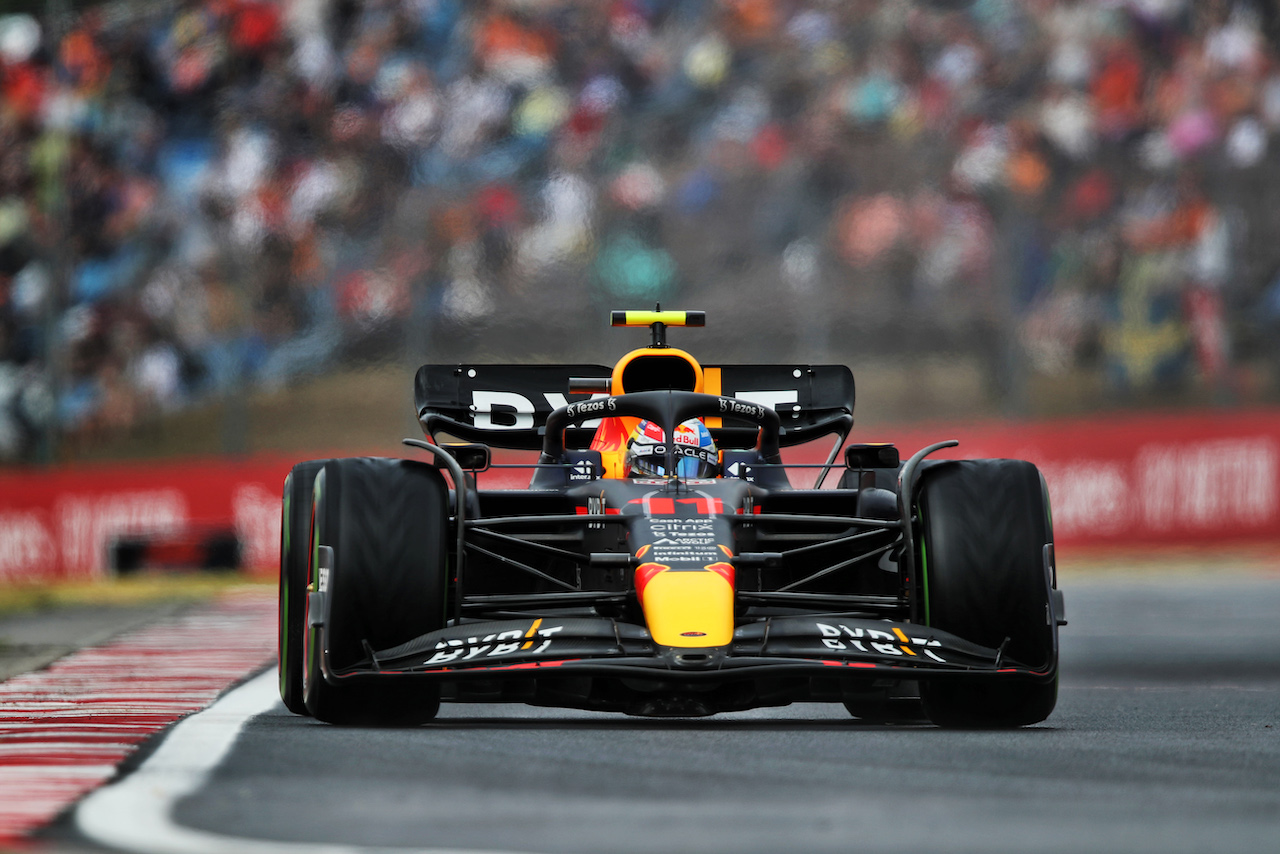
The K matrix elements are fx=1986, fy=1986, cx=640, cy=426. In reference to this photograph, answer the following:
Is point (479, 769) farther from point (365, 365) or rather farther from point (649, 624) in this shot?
point (365, 365)

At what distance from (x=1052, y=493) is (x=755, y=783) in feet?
54.8

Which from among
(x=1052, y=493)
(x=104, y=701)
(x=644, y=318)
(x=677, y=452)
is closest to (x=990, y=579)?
(x=677, y=452)

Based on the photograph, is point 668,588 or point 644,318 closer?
point 668,588

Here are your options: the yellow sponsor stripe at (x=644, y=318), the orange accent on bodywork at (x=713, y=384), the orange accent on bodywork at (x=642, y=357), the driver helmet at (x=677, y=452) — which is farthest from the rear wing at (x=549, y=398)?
the driver helmet at (x=677, y=452)

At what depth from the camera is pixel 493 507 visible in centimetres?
716

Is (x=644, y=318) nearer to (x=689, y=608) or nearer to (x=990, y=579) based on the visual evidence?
(x=990, y=579)

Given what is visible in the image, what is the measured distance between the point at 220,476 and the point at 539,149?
719 centimetres

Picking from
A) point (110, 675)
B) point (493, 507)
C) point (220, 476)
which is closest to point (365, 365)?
point (220, 476)

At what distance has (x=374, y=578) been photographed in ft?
20.4

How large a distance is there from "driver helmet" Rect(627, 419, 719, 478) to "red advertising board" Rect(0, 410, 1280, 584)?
1281cm

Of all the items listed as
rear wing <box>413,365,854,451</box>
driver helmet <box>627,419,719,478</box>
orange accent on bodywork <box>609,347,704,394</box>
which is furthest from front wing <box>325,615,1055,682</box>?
rear wing <box>413,365,854,451</box>

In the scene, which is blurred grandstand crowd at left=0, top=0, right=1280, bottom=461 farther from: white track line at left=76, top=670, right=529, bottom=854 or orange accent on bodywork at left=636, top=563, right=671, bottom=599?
white track line at left=76, top=670, right=529, bottom=854

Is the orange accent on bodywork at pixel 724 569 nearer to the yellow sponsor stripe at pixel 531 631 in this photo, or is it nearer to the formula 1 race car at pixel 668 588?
the formula 1 race car at pixel 668 588

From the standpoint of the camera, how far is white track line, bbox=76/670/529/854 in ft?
12.0
